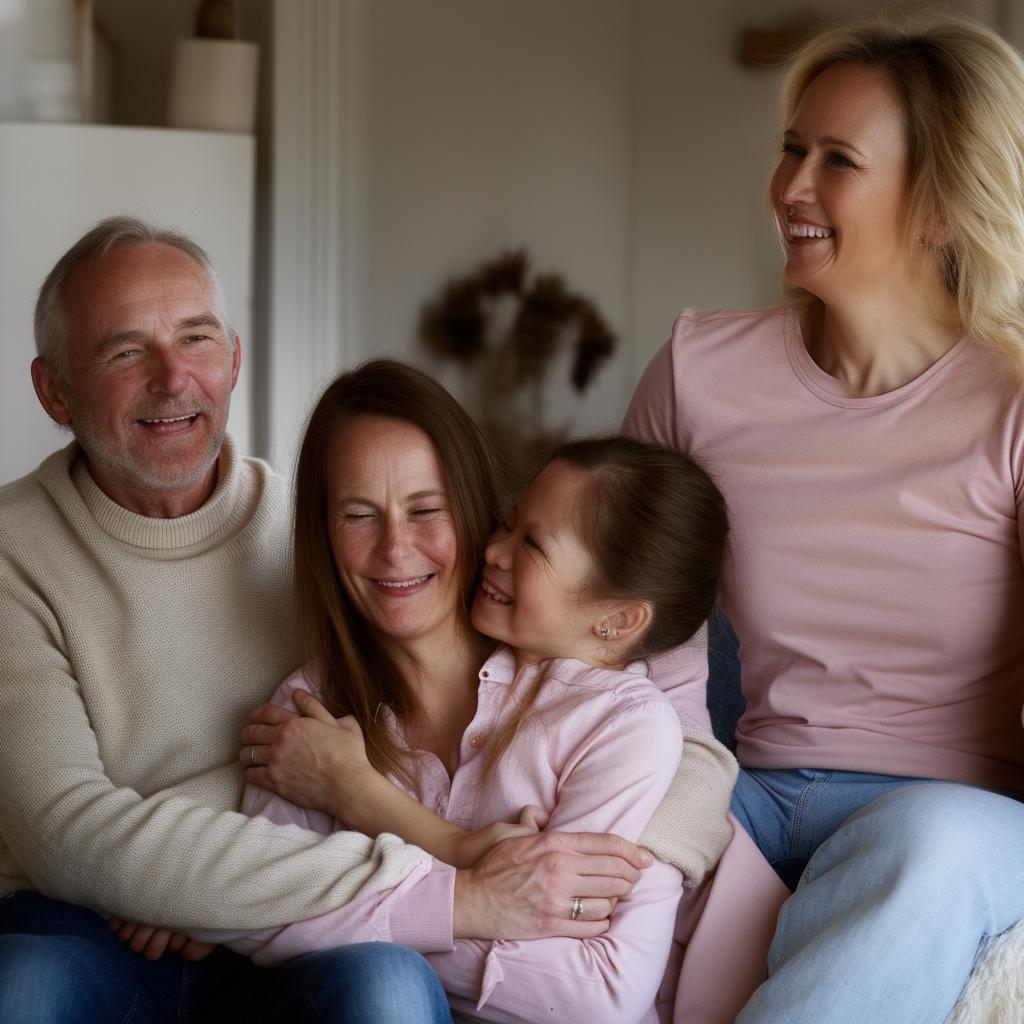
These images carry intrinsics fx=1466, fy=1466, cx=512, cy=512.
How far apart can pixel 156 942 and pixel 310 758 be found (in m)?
0.24

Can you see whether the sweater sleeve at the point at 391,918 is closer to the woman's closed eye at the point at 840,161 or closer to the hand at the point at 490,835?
the hand at the point at 490,835

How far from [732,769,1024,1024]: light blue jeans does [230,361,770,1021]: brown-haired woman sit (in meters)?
0.15

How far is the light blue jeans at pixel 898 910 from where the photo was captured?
132 centimetres

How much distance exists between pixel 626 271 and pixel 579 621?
433cm

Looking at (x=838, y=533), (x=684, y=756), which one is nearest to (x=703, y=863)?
(x=684, y=756)

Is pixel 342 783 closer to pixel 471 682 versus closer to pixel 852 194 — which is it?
pixel 471 682

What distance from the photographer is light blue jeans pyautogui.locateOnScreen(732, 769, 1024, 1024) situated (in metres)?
1.32

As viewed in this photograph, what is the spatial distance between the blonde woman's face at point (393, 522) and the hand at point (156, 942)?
1.28 feet

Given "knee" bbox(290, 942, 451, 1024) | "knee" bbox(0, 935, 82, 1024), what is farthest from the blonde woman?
"knee" bbox(0, 935, 82, 1024)

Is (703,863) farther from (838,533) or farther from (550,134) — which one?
(550,134)

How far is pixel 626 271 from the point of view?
5773mm

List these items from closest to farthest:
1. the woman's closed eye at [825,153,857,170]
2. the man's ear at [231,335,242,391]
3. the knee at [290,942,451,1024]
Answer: the knee at [290,942,451,1024], the woman's closed eye at [825,153,857,170], the man's ear at [231,335,242,391]

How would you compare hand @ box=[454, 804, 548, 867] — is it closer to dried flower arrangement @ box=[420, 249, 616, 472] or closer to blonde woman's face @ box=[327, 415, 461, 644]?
blonde woman's face @ box=[327, 415, 461, 644]

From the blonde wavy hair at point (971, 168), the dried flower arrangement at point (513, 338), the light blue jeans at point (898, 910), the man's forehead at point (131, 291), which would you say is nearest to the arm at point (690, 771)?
→ the light blue jeans at point (898, 910)
